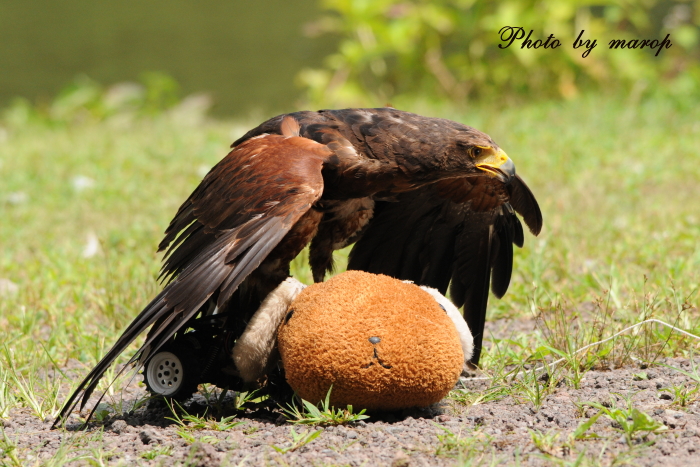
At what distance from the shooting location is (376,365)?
2631 millimetres

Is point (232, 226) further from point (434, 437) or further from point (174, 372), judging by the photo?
point (434, 437)

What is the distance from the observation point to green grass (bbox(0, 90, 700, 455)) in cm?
326

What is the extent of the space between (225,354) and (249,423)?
32 centimetres

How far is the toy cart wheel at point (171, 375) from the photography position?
9.60ft

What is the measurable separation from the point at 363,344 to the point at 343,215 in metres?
0.88

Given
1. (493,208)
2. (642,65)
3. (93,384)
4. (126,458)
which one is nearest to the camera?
(126,458)

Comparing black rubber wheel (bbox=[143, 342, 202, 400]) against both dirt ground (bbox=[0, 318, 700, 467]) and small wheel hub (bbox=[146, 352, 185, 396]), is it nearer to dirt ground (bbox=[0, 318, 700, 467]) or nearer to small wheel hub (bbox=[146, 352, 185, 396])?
small wheel hub (bbox=[146, 352, 185, 396])

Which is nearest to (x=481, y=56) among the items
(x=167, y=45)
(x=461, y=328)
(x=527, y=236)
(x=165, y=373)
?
(x=527, y=236)

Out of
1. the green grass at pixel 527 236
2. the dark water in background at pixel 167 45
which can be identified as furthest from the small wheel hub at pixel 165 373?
the dark water in background at pixel 167 45

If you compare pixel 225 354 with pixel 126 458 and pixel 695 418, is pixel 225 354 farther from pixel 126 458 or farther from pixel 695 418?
pixel 695 418

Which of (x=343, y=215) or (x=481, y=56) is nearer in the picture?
(x=343, y=215)

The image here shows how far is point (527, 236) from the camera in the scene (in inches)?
191

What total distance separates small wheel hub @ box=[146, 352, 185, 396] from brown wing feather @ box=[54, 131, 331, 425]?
0.15 m

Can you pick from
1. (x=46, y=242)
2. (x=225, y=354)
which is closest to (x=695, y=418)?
(x=225, y=354)
